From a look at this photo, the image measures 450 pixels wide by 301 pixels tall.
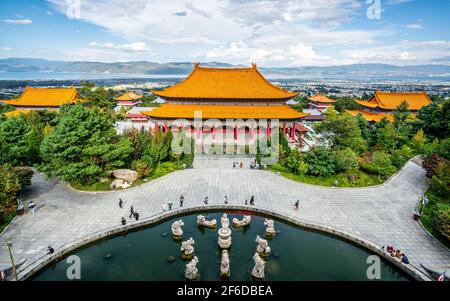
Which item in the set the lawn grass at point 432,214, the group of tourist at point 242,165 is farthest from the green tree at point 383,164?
the group of tourist at point 242,165

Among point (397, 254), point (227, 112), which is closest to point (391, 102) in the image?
point (227, 112)

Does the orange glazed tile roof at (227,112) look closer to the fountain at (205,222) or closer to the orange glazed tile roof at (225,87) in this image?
the orange glazed tile roof at (225,87)

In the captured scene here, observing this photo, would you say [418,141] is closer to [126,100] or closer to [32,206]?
[32,206]

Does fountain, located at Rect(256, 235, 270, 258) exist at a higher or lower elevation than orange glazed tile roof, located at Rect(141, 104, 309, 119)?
lower

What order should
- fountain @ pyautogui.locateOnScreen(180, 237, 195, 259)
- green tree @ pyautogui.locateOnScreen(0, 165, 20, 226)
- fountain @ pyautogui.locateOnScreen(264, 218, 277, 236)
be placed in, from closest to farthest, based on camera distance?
fountain @ pyautogui.locateOnScreen(180, 237, 195, 259) → green tree @ pyautogui.locateOnScreen(0, 165, 20, 226) → fountain @ pyautogui.locateOnScreen(264, 218, 277, 236)

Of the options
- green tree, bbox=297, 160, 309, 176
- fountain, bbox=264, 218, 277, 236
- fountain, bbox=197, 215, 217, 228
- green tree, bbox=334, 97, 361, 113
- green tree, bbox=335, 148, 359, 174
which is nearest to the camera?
fountain, bbox=264, 218, 277, 236

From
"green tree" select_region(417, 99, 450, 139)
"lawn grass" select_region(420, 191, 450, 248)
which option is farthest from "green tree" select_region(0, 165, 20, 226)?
"green tree" select_region(417, 99, 450, 139)

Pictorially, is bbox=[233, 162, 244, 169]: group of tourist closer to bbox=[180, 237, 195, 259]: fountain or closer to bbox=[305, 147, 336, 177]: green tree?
bbox=[305, 147, 336, 177]: green tree
